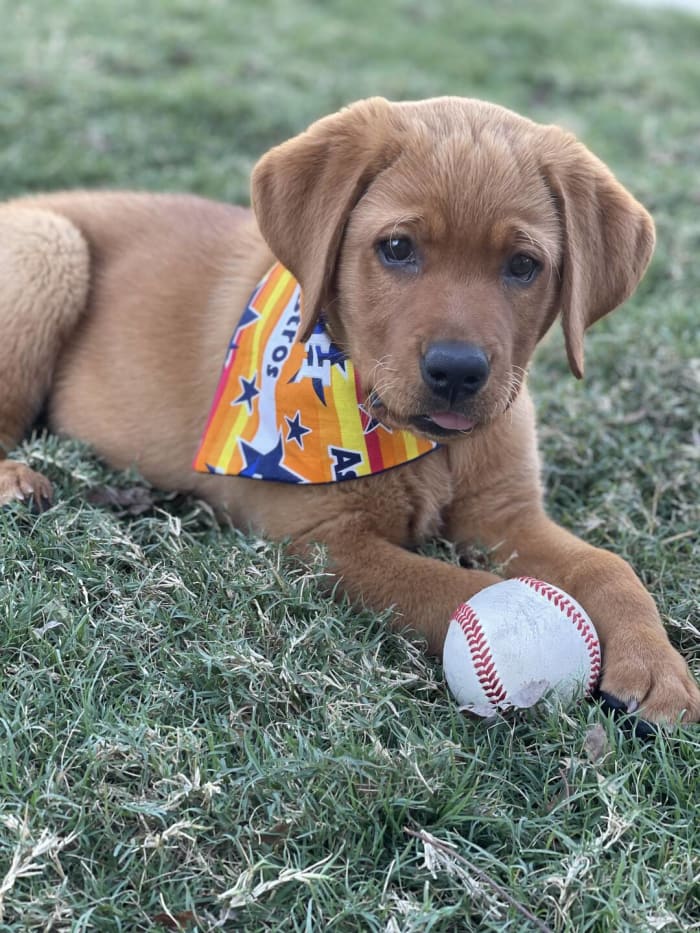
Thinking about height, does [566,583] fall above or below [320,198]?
below

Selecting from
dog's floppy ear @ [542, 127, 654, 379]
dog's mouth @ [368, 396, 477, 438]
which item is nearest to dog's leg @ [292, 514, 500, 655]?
dog's mouth @ [368, 396, 477, 438]

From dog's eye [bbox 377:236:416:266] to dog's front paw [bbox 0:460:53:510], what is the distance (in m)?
1.43

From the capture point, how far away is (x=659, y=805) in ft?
8.82

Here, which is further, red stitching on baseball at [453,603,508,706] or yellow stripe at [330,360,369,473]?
yellow stripe at [330,360,369,473]

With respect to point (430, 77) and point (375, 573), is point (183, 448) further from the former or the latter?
point (430, 77)

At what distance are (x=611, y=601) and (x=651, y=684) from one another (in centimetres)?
34

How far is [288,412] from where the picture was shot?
3732mm

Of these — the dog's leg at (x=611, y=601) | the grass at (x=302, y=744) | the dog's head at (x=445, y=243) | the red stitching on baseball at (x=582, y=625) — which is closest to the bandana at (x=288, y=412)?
the dog's head at (x=445, y=243)

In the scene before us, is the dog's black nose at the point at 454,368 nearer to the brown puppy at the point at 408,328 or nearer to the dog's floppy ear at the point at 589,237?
the brown puppy at the point at 408,328

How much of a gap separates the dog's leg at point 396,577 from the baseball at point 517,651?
23cm

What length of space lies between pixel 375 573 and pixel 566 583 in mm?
610

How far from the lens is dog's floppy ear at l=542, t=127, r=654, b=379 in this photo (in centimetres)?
337

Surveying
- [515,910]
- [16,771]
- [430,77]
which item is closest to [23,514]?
[16,771]

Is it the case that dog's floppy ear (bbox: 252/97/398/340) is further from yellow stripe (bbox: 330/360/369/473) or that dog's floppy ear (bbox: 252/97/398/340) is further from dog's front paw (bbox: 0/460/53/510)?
dog's front paw (bbox: 0/460/53/510)
